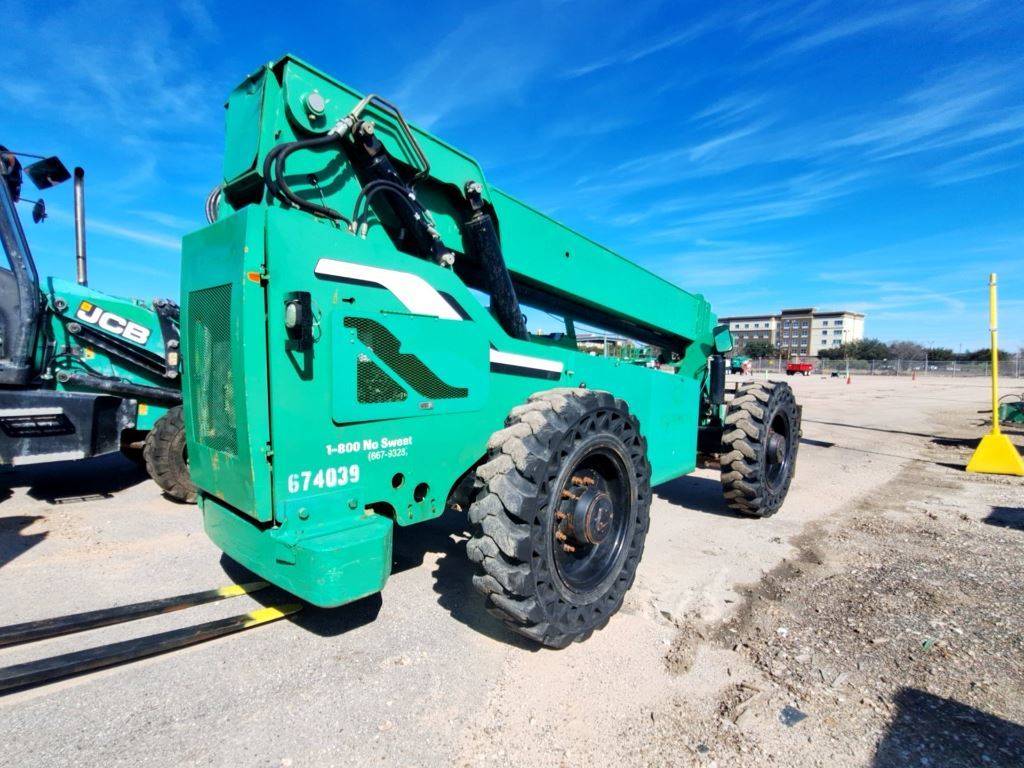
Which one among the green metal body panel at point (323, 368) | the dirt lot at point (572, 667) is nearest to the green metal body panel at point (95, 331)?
the dirt lot at point (572, 667)

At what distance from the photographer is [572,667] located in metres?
3.02

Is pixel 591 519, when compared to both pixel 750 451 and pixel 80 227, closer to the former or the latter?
pixel 750 451

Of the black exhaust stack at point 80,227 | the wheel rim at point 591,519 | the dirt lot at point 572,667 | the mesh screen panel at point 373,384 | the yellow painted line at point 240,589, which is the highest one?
the black exhaust stack at point 80,227

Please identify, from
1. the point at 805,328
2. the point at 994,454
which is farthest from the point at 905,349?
the point at 994,454

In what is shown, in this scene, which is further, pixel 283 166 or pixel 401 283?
pixel 401 283

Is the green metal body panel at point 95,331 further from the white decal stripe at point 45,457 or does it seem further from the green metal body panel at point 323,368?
the green metal body panel at point 323,368

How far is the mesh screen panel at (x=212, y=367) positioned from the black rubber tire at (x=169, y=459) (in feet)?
11.9

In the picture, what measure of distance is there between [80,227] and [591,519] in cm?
747

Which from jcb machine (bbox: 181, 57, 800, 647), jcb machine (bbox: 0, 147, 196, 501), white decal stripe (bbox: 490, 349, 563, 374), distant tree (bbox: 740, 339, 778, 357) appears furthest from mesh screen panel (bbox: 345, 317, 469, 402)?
distant tree (bbox: 740, 339, 778, 357)

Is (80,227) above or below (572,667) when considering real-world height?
above

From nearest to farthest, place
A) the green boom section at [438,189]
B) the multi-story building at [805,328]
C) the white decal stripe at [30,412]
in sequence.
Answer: the green boom section at [438,189], the white decal stripe at [30,412], the multi-story building at [805,328]

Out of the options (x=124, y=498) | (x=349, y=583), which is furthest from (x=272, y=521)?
(x=124, y=498)

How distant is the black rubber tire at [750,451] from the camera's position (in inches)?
225

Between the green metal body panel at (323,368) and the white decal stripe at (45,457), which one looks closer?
the green metal body panel at (323,368)
